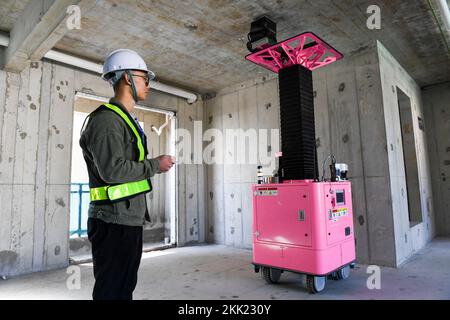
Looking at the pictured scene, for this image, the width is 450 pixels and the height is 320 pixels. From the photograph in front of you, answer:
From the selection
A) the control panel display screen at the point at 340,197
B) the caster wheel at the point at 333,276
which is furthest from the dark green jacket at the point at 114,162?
the caster wheel at the point at 333,276

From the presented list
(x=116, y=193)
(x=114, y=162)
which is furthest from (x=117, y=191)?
(x=114, y=162)

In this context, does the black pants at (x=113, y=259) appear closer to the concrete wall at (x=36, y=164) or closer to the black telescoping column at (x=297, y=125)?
the black telescoping column at (x=297, y=125)

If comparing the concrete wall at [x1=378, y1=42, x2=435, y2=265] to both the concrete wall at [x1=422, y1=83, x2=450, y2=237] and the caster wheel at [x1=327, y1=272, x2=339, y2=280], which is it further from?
the caster wheel at [x1=327, y1=272, x2=339, y2=280]

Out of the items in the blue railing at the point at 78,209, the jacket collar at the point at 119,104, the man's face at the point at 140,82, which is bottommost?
the blue railing at the point at 78,209

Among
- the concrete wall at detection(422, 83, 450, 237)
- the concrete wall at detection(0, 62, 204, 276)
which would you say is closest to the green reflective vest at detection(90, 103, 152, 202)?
the concrete wall at detection(0, 62, 204, 276)

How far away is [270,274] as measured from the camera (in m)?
3.14

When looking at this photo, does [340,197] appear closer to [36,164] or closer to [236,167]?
[236,167]

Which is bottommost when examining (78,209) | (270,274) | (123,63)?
(270,274)

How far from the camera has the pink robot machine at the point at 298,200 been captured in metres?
2.82

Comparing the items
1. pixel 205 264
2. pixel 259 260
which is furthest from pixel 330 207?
pixel 205 264

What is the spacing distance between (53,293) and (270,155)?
340 centimetres

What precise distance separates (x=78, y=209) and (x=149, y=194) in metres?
1.55

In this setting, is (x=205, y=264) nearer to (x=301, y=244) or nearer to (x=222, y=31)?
(x=301, y=244)

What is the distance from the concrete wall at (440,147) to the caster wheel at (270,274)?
14.2 ft
